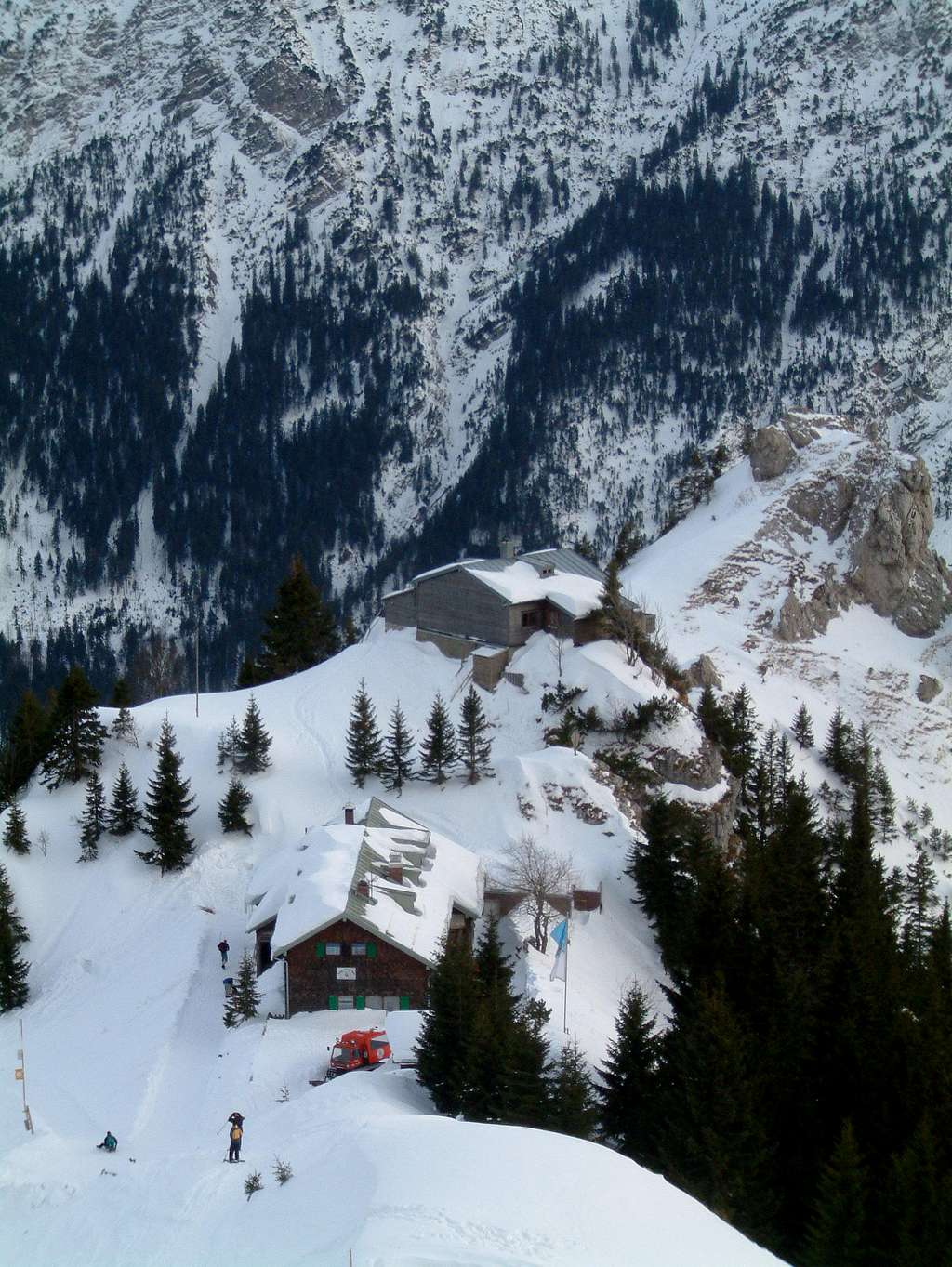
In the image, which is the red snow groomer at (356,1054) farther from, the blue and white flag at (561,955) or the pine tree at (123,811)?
the pine tree at (123,811)

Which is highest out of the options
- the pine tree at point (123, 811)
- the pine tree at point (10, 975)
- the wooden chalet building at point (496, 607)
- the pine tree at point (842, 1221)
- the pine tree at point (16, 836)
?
the wooden chalet building at point (496, 607)

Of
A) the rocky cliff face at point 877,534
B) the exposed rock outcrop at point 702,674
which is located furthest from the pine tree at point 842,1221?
the rocky cliff face at point 877,534

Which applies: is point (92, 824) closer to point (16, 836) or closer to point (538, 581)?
point (16, 836)

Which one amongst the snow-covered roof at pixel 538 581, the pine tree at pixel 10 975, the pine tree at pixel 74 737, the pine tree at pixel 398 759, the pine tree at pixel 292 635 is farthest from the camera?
the pine tree at pixel 292 635

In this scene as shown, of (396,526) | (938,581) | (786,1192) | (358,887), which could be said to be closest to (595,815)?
(358,887)

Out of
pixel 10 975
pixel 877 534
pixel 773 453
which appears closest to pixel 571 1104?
pixel 10 975

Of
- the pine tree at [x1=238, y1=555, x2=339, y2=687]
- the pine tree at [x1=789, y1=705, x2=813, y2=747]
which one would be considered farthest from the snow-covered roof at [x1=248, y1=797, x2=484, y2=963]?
the pine tree at [x1=789, y1=705, x2=813, y2=747]

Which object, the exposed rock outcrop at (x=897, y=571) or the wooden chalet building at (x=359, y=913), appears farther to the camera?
the exposed rock outcrop at (x=897, y=571)
